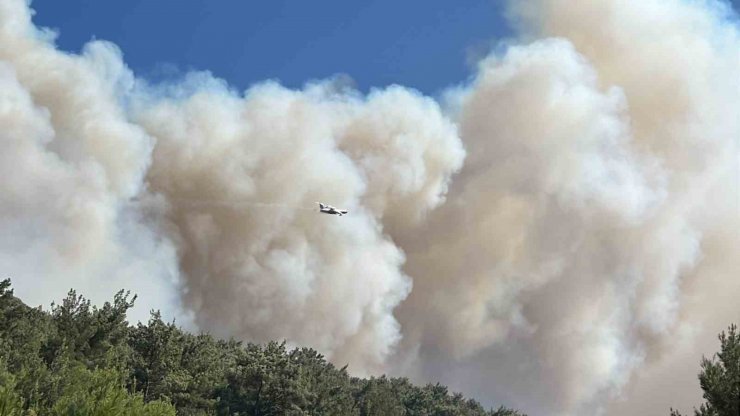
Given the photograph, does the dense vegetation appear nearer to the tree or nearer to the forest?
the forest

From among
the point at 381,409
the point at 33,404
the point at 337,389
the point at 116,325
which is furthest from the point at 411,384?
the point at 33,404

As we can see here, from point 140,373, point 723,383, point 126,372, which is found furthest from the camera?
point 140,373

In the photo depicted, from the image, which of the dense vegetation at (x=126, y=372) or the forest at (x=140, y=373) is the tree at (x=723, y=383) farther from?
the dense vegetation at (x=126, y=372)

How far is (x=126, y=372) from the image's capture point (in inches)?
2290

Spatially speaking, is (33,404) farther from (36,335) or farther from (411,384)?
(411,384)

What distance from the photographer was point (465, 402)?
190125 millimetres

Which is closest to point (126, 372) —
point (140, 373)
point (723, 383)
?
point (140, 373)

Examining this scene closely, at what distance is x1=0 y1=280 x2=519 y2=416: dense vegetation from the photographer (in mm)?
44219

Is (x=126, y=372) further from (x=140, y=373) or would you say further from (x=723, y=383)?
(x=723, y=383)

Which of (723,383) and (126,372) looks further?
(126,372)

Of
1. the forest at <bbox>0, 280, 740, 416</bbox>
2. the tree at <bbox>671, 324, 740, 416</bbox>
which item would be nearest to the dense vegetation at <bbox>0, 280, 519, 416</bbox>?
the forest at <bbox>0, 280, 740, 416</bbox>

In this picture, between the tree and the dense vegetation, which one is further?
the dense vegetation

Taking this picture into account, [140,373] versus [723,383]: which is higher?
[140,373]

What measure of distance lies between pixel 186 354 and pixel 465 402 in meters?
128
